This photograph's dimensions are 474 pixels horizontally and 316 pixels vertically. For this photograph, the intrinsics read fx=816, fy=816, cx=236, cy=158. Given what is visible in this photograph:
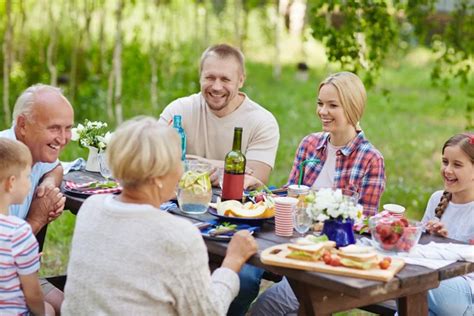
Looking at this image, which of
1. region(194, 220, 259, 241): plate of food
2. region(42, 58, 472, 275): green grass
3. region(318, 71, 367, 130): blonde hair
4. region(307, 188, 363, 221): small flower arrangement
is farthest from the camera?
region(42, 58, 472, 275): green grass

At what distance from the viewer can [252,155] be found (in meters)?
4.59

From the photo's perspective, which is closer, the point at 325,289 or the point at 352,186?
the point at 325,289

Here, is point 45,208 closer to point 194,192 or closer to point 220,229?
point 194,192

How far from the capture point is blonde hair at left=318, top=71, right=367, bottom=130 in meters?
4.04

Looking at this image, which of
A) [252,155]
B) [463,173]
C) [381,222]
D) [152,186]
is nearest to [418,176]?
[252,155]

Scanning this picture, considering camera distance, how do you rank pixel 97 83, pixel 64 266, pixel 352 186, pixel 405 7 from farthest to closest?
pixel 97 83 < pixel 405 7 < pixel 64 266 < pixel 352 186

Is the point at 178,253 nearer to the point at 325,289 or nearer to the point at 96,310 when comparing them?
the point at 96,310

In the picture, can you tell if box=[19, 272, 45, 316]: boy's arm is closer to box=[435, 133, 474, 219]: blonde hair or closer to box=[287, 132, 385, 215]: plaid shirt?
box=[287, 132, 385, 215]: plaid shirt

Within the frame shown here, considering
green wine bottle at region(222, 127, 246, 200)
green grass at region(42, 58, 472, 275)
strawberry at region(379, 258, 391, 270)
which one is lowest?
green grass at region(42, 58, 472, 275)

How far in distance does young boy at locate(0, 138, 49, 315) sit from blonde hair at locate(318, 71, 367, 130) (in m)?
1.67

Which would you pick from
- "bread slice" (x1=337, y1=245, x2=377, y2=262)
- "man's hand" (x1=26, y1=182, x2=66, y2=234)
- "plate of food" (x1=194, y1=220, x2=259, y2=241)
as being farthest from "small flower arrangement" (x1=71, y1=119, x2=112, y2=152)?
"bread slice" (x1=337, y1=245, x2=377, y2=262)

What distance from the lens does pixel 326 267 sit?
274cm

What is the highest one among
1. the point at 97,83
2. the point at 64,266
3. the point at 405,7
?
the point at 405,7

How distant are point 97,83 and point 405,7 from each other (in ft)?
18.5
